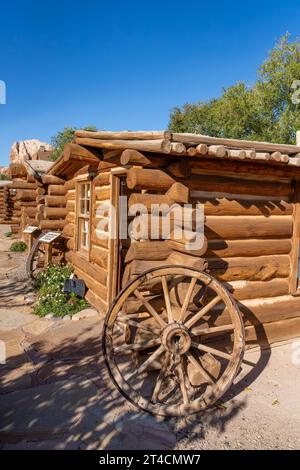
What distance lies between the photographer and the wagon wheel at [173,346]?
3.91 metres

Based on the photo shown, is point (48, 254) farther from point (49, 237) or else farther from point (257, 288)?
point (257, 288)

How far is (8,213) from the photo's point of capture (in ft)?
77.7

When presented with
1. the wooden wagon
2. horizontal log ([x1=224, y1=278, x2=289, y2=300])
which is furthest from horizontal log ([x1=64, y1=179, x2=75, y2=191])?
horizontal log ([x1=224, y1=278, x2=289, y2=300])

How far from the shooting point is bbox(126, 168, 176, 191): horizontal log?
172 inches

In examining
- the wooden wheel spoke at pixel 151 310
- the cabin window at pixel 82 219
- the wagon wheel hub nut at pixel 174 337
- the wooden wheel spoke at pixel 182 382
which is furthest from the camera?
the cabin window at pixel 82 219

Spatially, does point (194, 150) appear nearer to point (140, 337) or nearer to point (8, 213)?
point (140, 337)

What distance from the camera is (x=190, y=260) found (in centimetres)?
436

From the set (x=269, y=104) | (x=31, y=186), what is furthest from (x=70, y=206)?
(x=269, y=104)

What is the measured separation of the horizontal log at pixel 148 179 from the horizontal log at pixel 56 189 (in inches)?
232

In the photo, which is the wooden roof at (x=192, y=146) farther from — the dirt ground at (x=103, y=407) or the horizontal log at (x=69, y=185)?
the horizontal log at (x=69, y=185)

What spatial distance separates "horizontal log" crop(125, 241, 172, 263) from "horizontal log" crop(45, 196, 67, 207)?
5.85 m

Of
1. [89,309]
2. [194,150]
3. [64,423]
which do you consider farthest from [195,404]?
[89,309]

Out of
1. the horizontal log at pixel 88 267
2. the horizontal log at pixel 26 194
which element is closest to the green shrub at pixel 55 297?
the horizontal log at pixel 88 267

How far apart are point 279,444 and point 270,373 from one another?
153cm
